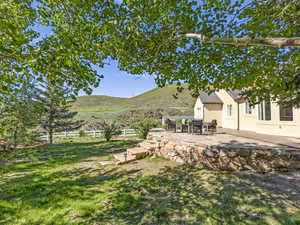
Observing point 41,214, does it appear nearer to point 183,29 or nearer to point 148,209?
point 148,209

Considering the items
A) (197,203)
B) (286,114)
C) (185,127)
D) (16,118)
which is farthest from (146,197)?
(286,114)

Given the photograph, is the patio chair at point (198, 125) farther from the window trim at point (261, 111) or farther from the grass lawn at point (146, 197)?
the window trim at point (261, 111)

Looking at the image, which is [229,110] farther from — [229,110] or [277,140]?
[277,140]

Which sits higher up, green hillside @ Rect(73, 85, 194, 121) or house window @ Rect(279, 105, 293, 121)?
green hillside @ Rect(73, 85, 194, 121)

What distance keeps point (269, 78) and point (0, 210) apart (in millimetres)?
7572

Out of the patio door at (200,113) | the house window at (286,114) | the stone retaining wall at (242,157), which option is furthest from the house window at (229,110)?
the stone retaining wall at (242,157)

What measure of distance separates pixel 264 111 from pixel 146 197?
34.9ft

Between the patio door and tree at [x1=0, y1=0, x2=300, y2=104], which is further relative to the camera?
the patio door

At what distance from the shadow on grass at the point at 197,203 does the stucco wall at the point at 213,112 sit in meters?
11.2

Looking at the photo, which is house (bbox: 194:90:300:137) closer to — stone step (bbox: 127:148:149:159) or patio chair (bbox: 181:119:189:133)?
patio chair (bbox: 181:119:189:133)

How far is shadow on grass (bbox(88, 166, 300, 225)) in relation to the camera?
301 cm

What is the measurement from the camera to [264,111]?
10312 mm

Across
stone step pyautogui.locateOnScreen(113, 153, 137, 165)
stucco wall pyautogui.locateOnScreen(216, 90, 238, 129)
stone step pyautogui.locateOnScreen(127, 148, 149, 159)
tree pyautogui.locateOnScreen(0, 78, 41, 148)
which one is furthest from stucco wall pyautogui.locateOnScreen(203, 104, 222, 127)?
tree pyautogui.locateOnScreen(0, 78, 41, 148)

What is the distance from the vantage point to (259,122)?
10.7 m
